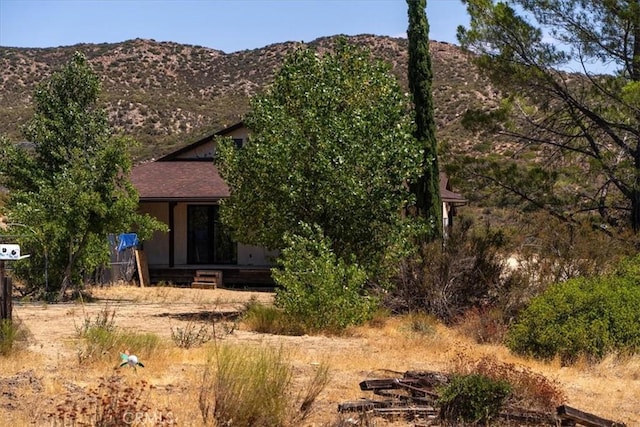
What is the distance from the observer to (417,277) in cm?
1791

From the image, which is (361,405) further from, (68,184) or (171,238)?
(171,238)

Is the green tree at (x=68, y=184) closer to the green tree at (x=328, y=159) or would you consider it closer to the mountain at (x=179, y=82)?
the green tree at (x=328, y=159)

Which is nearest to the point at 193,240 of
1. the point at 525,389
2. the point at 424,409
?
the point at 525,389

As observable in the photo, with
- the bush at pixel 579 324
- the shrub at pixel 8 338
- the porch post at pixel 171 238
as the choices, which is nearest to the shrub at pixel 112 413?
the shrub at pixel 8 338

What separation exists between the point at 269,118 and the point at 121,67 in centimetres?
5690

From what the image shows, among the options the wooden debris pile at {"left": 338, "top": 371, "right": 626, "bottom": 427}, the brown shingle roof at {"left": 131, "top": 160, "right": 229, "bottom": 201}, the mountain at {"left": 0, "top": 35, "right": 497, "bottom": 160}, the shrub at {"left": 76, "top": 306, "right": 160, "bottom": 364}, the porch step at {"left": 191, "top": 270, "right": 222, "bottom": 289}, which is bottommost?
the porch step at {"left": 191, "top": 270, "right": 222, "bottom": 289}

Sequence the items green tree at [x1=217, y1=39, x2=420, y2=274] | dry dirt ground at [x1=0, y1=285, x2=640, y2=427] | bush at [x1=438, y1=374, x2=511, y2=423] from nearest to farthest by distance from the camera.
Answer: bush at [x1=438, y1=374, x2=511, y2=423]
dry dirt ground at [x1=0, y1=285, x2=640, y2=427]
green tree at [x1=217, y1=39, x2=420, y2=274]

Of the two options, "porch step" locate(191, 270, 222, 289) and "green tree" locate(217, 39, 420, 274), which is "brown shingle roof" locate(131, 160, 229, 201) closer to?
"porch step" locate(191, 270, 222, 289)

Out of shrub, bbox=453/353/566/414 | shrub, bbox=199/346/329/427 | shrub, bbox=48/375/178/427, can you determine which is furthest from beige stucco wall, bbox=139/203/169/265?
shrub, bbox=199/346/329/427

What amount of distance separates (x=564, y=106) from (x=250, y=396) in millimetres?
13135

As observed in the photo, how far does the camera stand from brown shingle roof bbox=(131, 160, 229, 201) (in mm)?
25672

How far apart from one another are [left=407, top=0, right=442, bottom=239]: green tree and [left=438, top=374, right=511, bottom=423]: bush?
12097mm

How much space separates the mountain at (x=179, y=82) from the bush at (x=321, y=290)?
3754 cm

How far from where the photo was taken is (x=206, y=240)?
2712 centimetres
